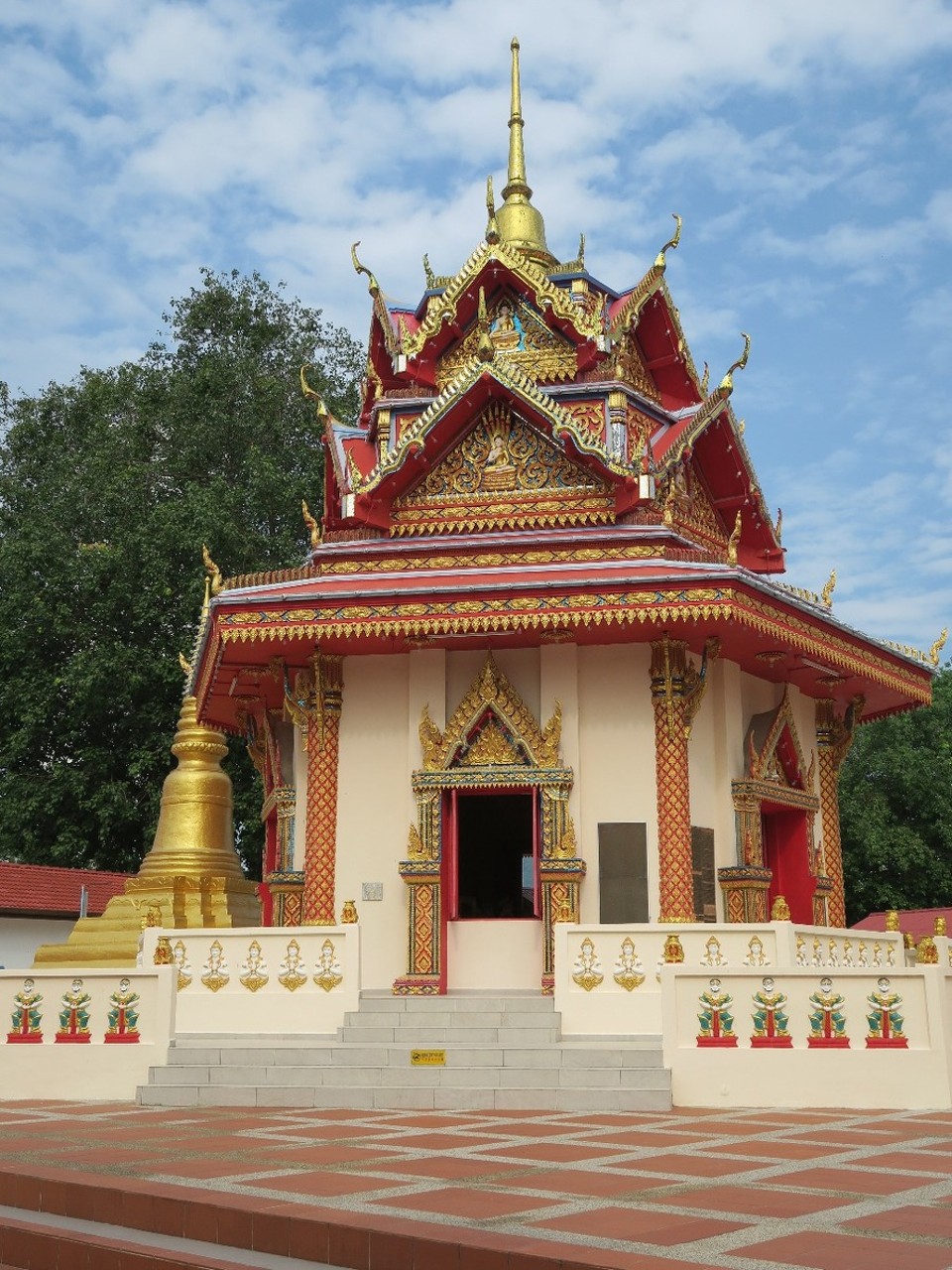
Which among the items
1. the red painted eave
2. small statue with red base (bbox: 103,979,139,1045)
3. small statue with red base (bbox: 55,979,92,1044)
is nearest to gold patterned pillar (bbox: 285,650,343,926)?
the red painted eave

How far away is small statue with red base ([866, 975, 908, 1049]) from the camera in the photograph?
1005cm

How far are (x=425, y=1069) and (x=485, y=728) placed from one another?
167 inches

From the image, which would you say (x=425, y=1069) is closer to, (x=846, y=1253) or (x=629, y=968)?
(x=629, y=968)

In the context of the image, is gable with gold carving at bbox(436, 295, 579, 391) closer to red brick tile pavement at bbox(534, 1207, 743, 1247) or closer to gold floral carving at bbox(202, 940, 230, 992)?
gold floral carving at bbox(202, 940, 230, 992)

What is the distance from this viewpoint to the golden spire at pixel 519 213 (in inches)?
716

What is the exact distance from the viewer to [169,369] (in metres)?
32.5

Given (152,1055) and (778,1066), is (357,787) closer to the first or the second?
(152,1055)

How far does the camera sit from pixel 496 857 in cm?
1867

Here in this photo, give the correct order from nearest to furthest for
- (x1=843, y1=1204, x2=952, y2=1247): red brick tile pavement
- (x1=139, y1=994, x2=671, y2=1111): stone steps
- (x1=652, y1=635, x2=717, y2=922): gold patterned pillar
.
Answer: (x1=843, y1=1204, x2=952, y2=1247): red brick tile pavement, (x1=139, y1=994, x2=671, y2=1111): stone steps, (x1=652, y1=635, x2=717, y2=922): gold patterned pillar

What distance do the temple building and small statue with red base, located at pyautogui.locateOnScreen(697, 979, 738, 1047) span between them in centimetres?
144

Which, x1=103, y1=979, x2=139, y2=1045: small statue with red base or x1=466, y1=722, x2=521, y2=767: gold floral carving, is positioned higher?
x1=466, y1=722, x2=521, y2=767: gold floral carving

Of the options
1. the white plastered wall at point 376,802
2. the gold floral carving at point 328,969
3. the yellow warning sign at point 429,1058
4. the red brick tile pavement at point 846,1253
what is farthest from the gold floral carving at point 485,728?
the red brick tile pavement at point 846,1253

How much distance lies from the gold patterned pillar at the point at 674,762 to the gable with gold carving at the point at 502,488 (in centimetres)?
213

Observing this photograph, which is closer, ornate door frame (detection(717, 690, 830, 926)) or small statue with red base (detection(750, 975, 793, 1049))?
small statue with red base (detection(750, 975, 793, 1049))
